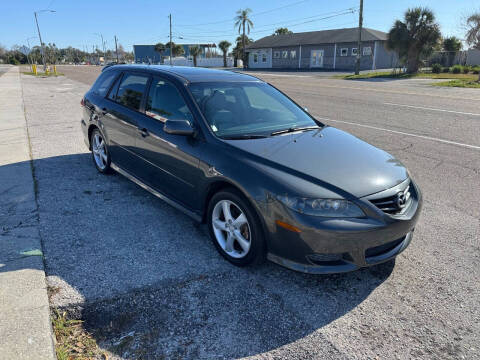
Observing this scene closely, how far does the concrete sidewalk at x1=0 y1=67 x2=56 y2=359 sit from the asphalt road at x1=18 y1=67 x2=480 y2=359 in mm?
125


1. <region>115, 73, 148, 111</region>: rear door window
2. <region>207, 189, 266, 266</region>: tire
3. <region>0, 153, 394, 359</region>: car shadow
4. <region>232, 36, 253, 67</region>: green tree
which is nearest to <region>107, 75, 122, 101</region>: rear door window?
<region>115, 73, 148, 111</region>: rear door window

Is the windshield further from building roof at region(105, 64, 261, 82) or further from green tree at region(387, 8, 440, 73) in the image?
green tree at region(387, 8, 440, 73)

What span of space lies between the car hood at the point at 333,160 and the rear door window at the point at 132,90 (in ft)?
5.69

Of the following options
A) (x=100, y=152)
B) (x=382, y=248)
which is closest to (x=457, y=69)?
(x=100, y=152)

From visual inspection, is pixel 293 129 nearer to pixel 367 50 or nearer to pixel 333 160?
pixel 333 160

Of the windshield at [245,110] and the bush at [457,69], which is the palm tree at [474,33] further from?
the windshield at [245,110]

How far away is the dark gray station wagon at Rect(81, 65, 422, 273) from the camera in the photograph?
2.76 m

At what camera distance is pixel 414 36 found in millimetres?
35781

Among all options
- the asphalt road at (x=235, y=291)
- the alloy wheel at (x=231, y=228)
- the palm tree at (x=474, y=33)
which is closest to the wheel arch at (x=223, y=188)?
the alloy wheel at (x=231, y=228)

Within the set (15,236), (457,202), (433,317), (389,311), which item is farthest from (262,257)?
(457,202)

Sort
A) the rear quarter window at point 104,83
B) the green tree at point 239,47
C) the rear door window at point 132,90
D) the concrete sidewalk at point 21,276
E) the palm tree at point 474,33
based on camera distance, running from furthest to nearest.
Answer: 1. the green tree at point 239,47
2. the palm tree at point 474,33
3. the rear quarter window at point 104,83
4. the rear door window at point 132,90
5. the concrete sidewalk at point 21,276

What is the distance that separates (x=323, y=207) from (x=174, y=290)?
4.41 feet

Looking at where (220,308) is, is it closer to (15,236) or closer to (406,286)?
(406,286)

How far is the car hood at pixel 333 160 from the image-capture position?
2959 millimetres
